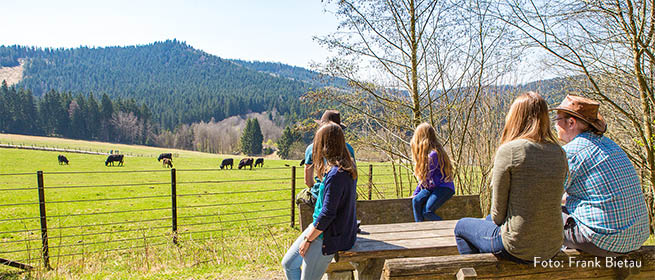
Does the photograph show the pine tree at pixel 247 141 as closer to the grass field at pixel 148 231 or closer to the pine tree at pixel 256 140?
the pine tree at pixel 256 140

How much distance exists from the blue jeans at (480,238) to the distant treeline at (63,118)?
106 metres

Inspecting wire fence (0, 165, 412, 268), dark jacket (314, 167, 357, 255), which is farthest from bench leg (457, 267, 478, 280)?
wire fence (0, 165, 412, 268)

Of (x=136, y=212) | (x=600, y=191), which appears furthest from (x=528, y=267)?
(x=136, y=212)

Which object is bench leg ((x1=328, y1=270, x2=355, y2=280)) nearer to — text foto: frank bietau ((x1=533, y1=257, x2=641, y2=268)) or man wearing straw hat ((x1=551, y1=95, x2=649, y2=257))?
text foto: frank bietau ((x1=533, y1=257, x2=641, y2=268))

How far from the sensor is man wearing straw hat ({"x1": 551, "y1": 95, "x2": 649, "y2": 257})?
204 centimetres

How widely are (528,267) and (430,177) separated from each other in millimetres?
1711

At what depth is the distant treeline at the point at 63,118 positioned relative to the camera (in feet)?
296

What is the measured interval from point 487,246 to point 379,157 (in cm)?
495

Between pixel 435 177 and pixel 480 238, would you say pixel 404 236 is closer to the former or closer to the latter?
pixel 480 238

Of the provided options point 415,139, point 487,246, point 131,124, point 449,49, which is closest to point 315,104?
point 449,49

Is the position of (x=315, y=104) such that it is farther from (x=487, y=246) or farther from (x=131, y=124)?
(x=131, y=124)

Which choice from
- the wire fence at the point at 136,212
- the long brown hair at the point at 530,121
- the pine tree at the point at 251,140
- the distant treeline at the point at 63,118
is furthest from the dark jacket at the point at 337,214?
the distant treeline at the point at 63,118

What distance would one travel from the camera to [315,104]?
677 centimetres

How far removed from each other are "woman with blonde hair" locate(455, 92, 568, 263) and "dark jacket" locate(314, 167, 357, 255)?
0.85 m
